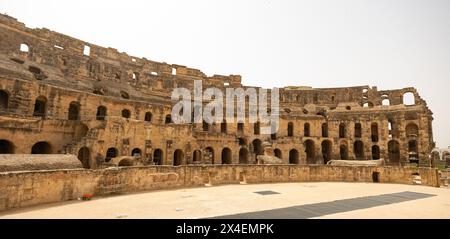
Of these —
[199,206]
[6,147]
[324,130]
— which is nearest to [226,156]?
[324,130]

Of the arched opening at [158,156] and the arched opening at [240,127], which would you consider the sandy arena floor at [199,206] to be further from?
the arched opening at [240,127]

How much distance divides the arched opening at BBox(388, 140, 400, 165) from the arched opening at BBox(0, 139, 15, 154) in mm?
39726

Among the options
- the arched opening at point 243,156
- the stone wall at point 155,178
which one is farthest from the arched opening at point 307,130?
the stone wall at point 155,178

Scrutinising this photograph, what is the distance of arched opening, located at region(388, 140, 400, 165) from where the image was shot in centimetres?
3203

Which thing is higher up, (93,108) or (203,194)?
(93,108)

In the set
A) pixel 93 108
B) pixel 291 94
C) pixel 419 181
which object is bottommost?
pixel 419 181

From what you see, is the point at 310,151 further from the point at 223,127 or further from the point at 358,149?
the point at 223,127

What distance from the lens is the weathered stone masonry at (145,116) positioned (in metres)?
18.0

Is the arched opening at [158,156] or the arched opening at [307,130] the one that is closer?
the arched opening at [158,156]

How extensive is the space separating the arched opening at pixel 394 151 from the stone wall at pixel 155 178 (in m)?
14.2
